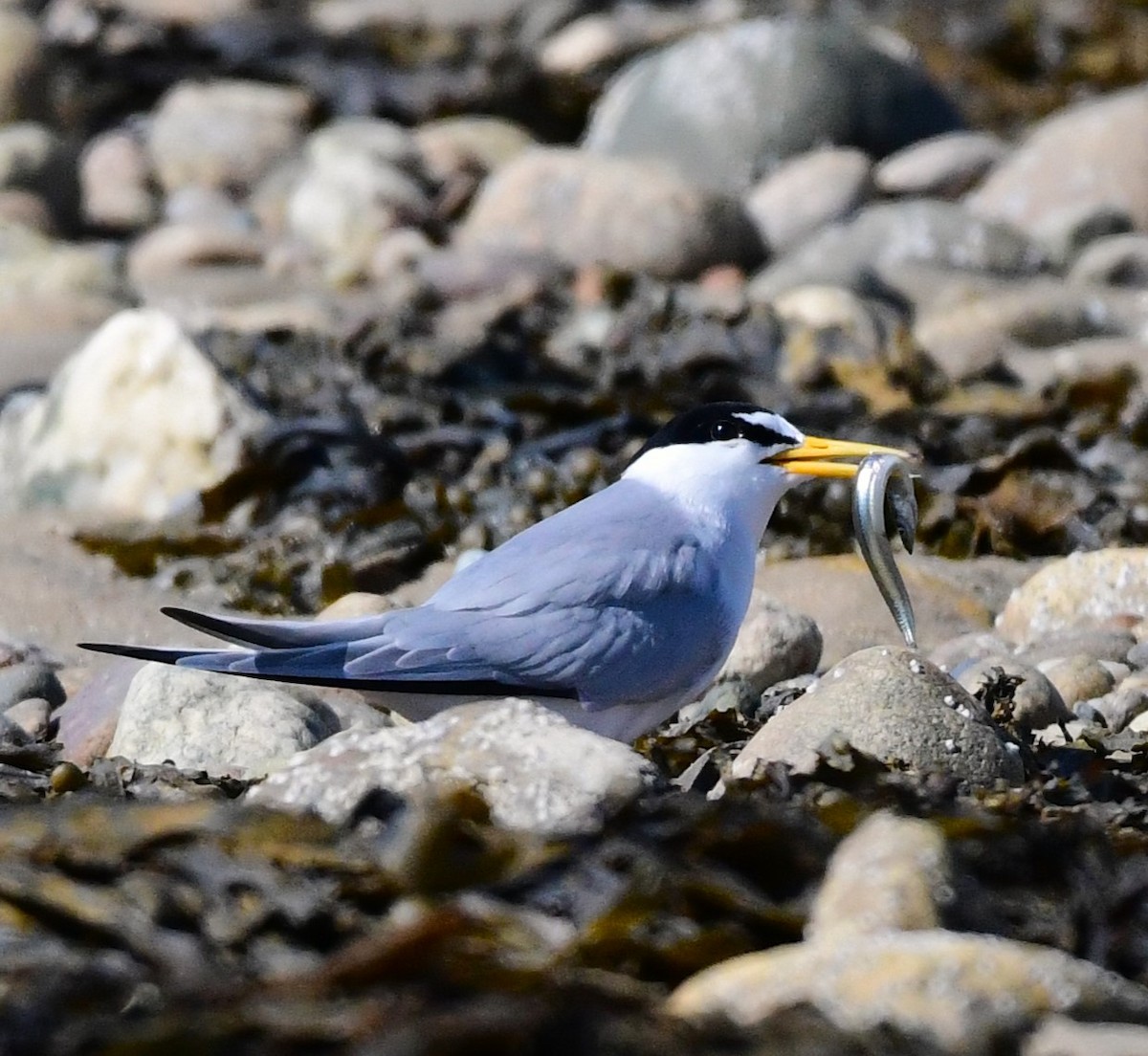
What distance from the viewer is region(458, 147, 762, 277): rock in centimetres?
997

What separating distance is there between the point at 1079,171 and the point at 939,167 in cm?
87

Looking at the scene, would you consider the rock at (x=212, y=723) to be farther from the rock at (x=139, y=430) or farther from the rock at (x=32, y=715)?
the rock at (x=139, y=430)

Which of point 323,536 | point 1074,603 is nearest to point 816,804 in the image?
point 1074,603

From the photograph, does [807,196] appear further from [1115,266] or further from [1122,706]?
[1122,706]

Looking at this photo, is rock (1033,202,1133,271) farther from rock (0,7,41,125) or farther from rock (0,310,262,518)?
rock (0,7,41,125)


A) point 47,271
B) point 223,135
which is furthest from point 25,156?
point 47,271

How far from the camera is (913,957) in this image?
2357mm

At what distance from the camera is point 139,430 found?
6.50 metres

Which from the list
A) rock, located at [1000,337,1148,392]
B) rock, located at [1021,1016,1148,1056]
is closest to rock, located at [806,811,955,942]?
rock, located at [1021,1016,1148,1056]

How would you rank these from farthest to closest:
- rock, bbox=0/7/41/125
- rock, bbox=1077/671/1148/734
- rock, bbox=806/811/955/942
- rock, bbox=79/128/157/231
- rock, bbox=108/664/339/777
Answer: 1. rock, bbox=0/7/41/125
2. rock, bbox=79/128/157/231
3. rock, bbox=1077/671/1148/734
4. rock, bbox=108/664/339/777
5. rock, bbox=806/811/955/942

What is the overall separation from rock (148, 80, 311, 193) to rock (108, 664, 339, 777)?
879 centimetres

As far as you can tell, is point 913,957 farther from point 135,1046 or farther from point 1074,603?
point 1074,603

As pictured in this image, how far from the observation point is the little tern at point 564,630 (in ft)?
12.4

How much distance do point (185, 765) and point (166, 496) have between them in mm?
2581
